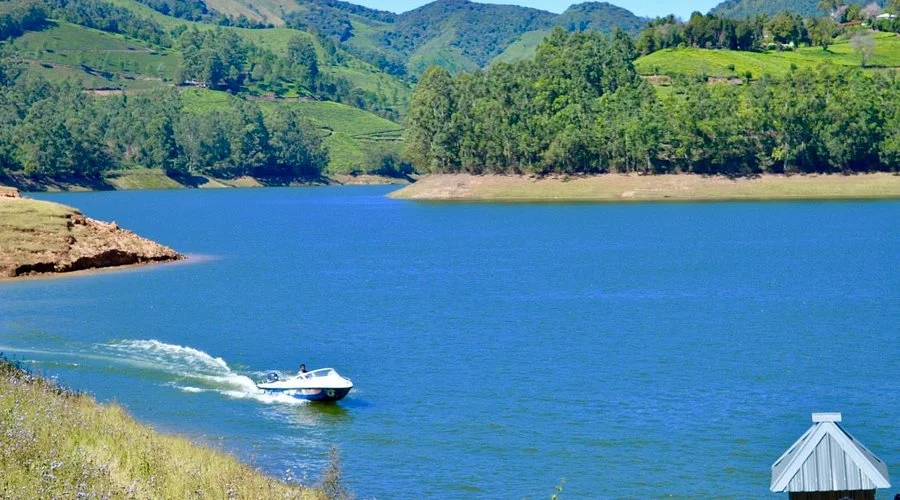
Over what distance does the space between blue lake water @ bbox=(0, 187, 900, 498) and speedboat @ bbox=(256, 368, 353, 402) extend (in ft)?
1.59

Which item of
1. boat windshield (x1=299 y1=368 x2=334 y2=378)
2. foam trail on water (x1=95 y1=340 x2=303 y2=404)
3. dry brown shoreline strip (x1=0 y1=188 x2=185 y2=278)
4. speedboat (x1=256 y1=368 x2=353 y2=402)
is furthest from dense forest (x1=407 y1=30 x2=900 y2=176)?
speedboat (x1=256 y1=368 x2=353 y2=402)

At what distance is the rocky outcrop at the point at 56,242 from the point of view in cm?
7681

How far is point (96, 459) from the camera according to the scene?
82.3 ft

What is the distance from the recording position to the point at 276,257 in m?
95.6

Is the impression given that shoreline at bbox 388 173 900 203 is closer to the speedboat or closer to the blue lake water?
the blue lake water

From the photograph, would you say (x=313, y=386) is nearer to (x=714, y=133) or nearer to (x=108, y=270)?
(x=108, y=270)

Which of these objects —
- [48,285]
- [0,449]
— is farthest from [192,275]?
[0,449]

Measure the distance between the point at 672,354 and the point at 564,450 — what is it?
1541cm

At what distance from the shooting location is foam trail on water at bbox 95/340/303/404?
41750 millimetres

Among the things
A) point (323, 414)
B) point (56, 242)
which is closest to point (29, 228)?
point (56, 242)

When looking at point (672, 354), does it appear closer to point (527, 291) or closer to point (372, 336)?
point (372, 336)

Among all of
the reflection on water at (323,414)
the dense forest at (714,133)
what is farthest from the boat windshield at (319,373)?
the dense forest at (714,133)

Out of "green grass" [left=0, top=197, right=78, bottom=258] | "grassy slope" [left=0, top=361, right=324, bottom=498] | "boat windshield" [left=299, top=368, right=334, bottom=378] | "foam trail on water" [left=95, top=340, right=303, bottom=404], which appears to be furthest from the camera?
"green grass" [left=0, top=197, right=78, bottom=258]

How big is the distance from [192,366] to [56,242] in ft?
121
